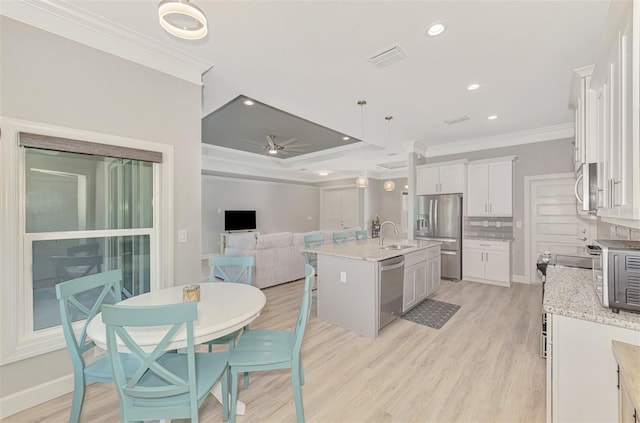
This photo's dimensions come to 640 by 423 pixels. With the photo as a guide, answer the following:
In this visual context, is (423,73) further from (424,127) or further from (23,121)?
(23,121)

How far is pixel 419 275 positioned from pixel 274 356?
8.91 feet

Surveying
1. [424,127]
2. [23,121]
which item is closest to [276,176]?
[424,127]

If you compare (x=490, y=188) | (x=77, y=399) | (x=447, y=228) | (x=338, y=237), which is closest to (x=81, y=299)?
(x=77, y=399)

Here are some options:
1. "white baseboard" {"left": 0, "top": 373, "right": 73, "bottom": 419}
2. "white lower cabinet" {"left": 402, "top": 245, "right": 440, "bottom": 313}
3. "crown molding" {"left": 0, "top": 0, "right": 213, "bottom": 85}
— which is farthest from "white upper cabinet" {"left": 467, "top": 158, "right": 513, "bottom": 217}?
"white baseboard" {"left": 0, "top": 373, "right": 73, "bottom": 419}

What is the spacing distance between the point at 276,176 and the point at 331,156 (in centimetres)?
290

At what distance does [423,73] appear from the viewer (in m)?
2.97

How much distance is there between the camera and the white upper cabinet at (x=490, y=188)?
516 cm

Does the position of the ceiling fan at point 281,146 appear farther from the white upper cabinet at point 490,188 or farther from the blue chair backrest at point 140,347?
the blue chair backrest at point 140,347

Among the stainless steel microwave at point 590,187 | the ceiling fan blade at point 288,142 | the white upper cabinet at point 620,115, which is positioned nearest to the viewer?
the white upper cabinet at point 620,115

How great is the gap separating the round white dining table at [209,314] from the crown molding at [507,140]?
5.57m

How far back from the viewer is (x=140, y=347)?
134cm

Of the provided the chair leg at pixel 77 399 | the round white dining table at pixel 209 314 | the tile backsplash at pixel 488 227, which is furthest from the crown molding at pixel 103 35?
the tile backsplash at pixel 488 227

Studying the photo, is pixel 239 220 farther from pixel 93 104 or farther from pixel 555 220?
pixel 555 220

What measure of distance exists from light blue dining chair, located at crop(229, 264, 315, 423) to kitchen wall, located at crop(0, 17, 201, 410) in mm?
1306
